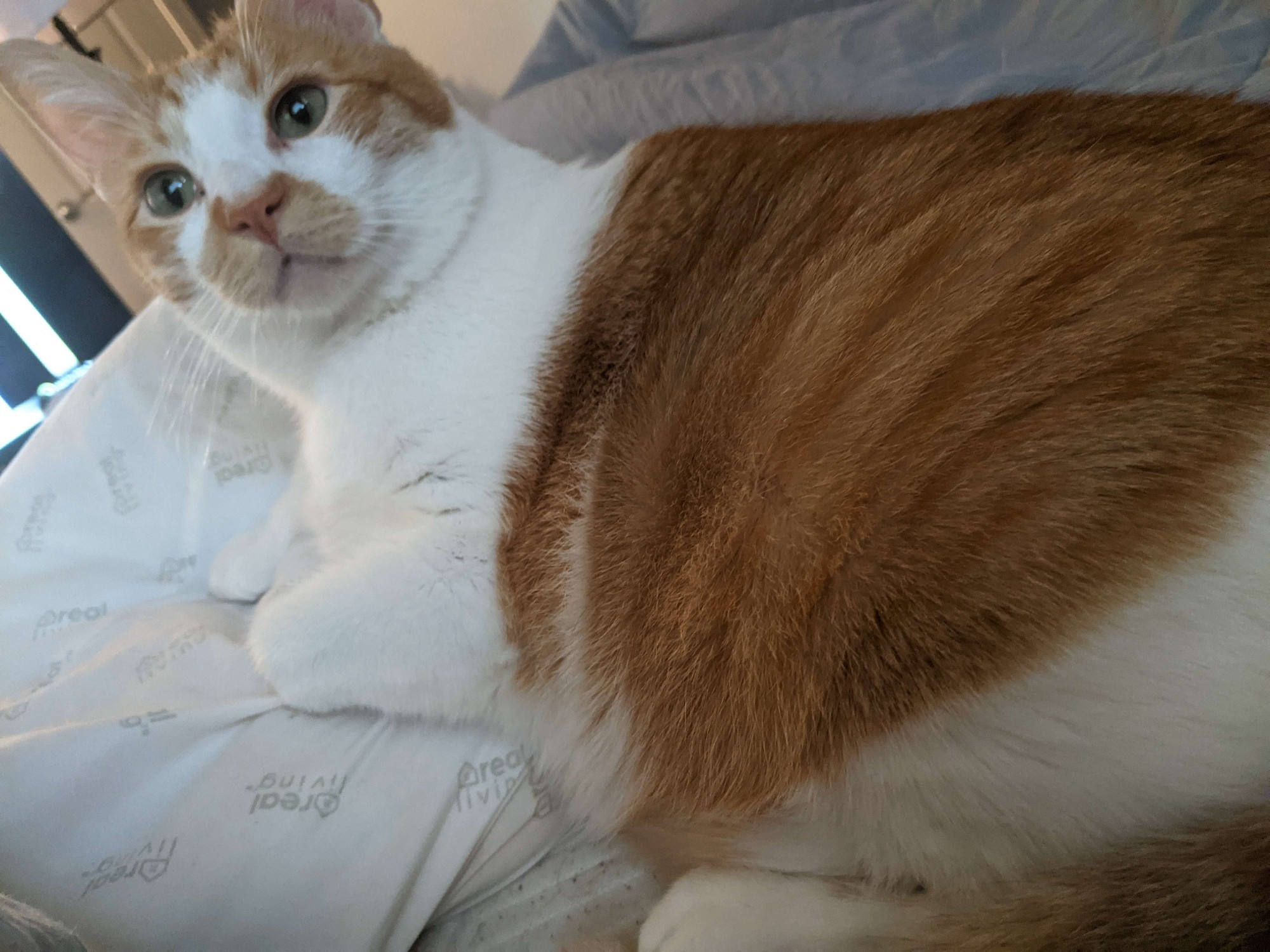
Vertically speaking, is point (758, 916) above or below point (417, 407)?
below

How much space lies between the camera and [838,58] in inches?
56.9

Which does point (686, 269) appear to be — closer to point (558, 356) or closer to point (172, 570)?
point (558, 356)

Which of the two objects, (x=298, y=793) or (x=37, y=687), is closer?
(x=298, y=793)

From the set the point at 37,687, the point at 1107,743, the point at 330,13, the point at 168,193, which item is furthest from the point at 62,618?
the point at 1107,743

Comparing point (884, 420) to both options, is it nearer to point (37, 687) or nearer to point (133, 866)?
point (133, 866)

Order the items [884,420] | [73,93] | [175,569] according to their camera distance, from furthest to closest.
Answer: [175,569] → [73,93] → [884,420]

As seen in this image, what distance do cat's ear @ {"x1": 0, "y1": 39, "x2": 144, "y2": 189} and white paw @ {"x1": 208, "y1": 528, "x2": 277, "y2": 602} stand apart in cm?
68

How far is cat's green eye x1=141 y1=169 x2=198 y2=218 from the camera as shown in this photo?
0.98 meters

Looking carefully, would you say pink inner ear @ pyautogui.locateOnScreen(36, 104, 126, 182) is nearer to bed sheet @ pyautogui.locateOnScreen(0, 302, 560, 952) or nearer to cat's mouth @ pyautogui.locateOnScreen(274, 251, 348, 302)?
cat's mouth @ pyautogui.locateOnScreen(274, 251, 348, 302)

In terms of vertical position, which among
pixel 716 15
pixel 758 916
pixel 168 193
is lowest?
A: pixel 758 916

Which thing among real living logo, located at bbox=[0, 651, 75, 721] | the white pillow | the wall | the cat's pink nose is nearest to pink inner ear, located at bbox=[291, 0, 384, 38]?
the cat's pink nose

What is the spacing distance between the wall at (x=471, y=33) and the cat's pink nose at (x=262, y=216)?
1.72 meters

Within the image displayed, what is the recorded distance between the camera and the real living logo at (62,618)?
1.18 meters

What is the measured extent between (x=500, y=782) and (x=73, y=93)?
4.12 ft
